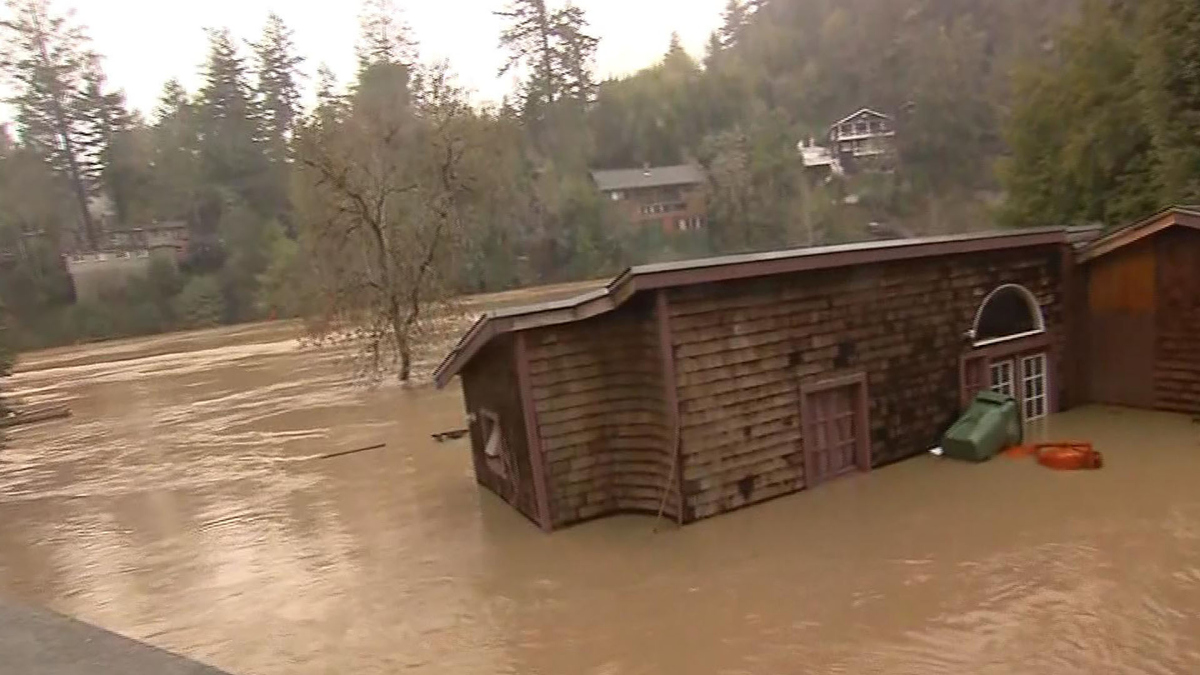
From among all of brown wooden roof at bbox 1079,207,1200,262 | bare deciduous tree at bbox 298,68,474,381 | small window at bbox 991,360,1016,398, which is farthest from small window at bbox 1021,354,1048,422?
bare deciduous tree at bbox 298,68,474,381

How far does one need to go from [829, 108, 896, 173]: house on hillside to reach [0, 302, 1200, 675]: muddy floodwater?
6200 centimetres

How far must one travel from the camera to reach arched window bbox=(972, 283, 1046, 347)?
479 inches

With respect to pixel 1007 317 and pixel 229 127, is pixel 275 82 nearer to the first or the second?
pixel 229 127

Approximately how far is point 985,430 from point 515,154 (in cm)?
4822

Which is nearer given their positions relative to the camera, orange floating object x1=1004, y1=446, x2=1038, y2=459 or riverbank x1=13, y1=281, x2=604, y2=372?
orange floating object x1=1004, y1=446, x2=1038, y2=459

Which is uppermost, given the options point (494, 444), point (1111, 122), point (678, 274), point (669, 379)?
point (1111, 122)

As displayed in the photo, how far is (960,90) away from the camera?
66.8 meters

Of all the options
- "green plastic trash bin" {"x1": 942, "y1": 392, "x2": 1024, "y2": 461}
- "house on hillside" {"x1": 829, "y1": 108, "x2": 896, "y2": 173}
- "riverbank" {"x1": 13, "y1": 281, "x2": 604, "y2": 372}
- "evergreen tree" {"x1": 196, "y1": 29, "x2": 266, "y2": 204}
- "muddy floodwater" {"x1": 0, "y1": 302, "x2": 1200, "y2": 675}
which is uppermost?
"evergreen tree" {"x1": 196, "y1": 29, "x2": 266, "y2": 204}

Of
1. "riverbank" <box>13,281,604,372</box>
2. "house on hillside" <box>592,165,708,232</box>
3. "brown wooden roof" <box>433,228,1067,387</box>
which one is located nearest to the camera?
"brown wooden roof" <box>433,228,1067,387</box>

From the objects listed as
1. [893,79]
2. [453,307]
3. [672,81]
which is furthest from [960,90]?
[453,307]

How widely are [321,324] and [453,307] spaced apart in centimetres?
379

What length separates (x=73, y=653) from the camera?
13.6ft

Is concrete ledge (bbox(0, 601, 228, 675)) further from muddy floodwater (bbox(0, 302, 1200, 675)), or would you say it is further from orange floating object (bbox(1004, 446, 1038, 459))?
orange floating object (bbox(1004, 446, 1038, 459))

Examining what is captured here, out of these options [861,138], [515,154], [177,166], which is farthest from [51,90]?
[861,138]
